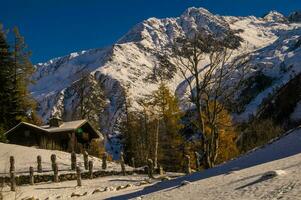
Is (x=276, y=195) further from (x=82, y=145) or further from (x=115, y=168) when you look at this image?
(x=82, y=145)

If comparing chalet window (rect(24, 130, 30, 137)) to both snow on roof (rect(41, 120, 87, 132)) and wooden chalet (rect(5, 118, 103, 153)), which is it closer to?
wooden chalet (rect(5, 118, 103, 153))

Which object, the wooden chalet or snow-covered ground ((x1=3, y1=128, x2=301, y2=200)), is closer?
snow-covered ground ((x1=3, y1=128, x2=301, y2=200))

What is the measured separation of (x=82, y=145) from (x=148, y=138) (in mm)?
8673

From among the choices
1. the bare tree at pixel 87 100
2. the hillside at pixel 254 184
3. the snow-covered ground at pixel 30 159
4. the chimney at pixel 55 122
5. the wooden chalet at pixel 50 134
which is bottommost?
the hillside at pixel 254 184

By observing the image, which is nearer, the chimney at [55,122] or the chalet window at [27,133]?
the chalet window at [27,133]

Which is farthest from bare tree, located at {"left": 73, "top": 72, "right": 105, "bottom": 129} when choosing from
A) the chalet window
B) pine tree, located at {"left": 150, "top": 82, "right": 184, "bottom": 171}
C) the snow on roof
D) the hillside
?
the hillside

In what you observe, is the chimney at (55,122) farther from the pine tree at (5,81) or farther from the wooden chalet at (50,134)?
the pine tree at (5,81)

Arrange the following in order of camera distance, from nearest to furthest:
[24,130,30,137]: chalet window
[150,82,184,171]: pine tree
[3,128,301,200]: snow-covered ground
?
1. [3,128,301,200]: snow-covered ground
2. [150,82,184,171]: pine tree
3. [24,130,30,137]: chalet window

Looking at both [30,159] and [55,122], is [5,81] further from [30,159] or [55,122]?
[30,159]

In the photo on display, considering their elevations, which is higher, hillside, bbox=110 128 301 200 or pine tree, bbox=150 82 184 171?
pine tree, bbox=150 82 184 171

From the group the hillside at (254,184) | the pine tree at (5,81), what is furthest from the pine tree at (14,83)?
the hillside at (254,184)

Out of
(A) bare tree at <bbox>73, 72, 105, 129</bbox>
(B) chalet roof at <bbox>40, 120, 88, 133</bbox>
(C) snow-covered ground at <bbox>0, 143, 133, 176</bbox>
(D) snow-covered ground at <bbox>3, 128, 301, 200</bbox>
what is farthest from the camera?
(A) bare tree at <bbox>73, 72, 105, 129</bbox>

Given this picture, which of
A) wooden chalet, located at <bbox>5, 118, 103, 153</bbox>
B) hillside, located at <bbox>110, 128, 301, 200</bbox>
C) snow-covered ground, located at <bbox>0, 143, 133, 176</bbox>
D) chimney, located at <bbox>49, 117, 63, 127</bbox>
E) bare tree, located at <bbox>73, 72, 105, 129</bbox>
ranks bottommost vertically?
hillside, located at <bbox>110, 128, 301, 200</bbox>

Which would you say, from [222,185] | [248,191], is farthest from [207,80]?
[248,191]
